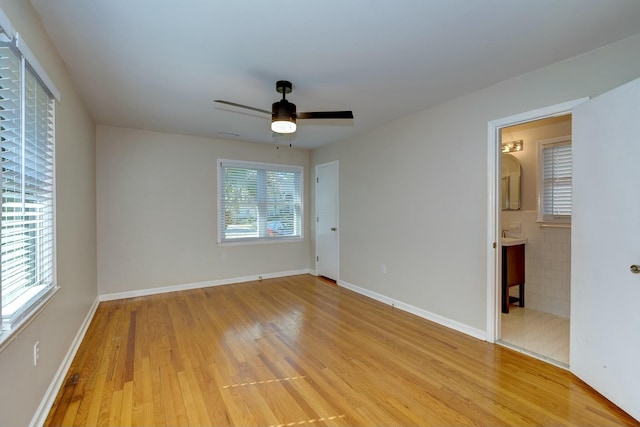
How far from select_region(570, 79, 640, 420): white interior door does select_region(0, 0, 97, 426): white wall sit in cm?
339

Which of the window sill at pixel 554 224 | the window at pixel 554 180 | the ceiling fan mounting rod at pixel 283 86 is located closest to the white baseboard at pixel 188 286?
the ceiling fan mounting rod at pixel 283 86

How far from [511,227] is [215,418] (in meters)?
3.97

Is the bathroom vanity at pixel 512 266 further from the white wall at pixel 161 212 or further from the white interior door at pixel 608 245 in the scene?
the white wall at pixel 161 212

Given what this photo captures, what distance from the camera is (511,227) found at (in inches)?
153

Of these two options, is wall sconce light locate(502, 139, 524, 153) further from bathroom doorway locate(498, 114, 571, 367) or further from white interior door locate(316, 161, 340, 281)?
white interior door locate(316, 161, 340, 281)

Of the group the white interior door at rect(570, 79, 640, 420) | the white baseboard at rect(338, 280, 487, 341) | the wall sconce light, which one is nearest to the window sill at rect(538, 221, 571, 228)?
the wall sconce light

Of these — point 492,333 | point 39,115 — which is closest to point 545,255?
point 492,333

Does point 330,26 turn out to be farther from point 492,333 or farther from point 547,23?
point 492,333

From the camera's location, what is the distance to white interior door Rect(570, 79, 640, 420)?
1.79 m

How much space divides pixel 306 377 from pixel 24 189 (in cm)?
217

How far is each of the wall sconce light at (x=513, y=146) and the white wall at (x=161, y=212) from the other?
3.74m

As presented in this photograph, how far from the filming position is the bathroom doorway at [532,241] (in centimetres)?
338

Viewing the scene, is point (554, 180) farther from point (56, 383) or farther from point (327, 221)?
point (56, 383)

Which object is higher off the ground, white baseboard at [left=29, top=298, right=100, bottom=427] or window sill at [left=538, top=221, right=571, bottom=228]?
window sill at [left=538, top=221, right=571, bottom=228]
